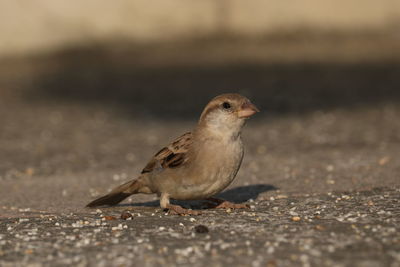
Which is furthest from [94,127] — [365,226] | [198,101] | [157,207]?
[365,226]

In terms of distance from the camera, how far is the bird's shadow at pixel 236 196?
21.8 feet

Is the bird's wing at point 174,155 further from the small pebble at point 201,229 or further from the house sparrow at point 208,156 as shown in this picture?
the small pebble at point 201,229

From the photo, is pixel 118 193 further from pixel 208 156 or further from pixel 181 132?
pixel 181 132

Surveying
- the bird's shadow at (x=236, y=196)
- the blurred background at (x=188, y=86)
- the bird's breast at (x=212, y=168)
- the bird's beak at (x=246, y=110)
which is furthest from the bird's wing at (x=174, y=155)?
the blurred background at (x=188, y=86)

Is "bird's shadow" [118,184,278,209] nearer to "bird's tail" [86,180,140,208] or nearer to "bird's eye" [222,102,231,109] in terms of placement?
"bird's tail" [86,180,140,208]

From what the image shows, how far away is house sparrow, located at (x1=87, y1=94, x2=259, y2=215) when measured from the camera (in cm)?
567

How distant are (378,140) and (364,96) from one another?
300 cm

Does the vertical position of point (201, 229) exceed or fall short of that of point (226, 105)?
it falls short

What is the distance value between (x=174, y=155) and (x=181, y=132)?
464 centimetres

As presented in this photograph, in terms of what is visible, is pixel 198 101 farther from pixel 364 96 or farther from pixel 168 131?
pixel 364 96

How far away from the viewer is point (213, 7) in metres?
15.5

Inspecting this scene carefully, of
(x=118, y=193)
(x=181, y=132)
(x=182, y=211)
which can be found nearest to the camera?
(x=182, y=211)

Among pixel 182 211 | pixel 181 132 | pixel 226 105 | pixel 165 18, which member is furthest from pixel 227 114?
pixel 165 18

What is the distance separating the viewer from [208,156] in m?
5.68
